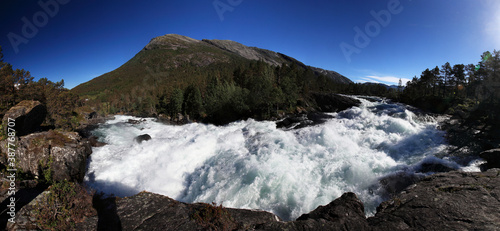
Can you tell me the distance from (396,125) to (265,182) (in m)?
22.4

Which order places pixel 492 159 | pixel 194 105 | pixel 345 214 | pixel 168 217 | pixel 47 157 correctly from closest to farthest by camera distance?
pixel 345 214, pixel 168 217, pixel 47 157, pixel 492 159, pixel 194 105

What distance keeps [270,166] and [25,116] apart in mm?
20967

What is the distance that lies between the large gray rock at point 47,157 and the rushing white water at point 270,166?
210cm

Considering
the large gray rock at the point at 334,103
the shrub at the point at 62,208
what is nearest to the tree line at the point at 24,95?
the shrub at the point at 62,208

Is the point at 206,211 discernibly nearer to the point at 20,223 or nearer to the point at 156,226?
the point at 156,226

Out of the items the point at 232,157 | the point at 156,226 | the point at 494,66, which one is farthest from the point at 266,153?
the point at 494,66

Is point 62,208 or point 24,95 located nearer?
point 62,208

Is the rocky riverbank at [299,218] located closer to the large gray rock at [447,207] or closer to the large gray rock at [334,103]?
the large gray rock at [447,207]

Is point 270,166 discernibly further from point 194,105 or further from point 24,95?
point 194,105

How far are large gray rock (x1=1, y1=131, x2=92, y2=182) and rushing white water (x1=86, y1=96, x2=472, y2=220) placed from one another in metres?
2.10

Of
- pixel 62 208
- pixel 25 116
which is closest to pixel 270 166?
pixel 62 208

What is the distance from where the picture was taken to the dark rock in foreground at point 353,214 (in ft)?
18.3

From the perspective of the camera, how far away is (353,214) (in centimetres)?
620

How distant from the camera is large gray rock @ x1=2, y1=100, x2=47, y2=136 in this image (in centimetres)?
1289
